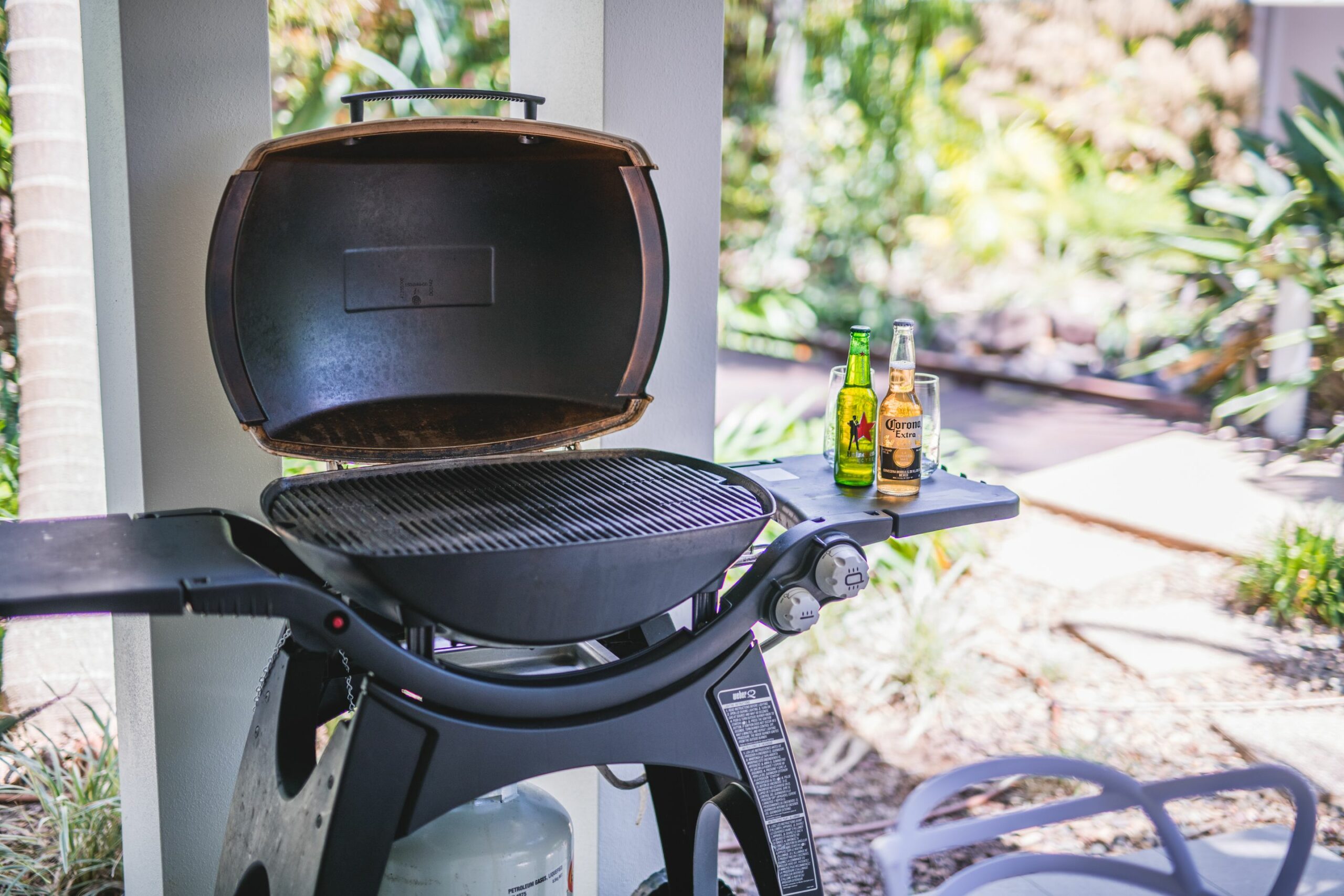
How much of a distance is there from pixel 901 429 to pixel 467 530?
0.59 metres

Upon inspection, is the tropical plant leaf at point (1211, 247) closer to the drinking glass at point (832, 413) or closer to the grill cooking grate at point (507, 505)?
the drinking glass at point (832, 413)

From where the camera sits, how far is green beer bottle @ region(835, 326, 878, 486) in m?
1.54

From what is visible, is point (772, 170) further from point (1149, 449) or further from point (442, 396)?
point (442, 396)

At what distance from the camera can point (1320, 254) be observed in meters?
4.74

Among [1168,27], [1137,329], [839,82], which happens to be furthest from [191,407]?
[1168,27]

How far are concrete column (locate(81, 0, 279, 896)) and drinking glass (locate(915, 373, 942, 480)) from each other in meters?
0.94

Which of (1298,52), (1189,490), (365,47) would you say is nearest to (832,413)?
(365,47)

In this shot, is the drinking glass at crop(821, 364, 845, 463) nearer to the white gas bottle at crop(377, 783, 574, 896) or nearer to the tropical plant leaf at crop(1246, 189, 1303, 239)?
the white gas bottle at crop(377, 783, 574, 896)

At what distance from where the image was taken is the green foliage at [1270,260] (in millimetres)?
4648

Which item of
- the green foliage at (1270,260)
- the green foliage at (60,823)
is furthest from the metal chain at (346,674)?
the green foliage at (1270,260)

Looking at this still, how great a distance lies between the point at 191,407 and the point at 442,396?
339mm

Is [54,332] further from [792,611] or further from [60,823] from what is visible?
[792,611]

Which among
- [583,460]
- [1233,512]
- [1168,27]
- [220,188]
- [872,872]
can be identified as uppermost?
[1168,27]

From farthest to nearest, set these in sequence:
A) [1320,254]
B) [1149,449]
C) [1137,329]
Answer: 1. [1137,329]
2. [1149,449]
3. [1320,254]
